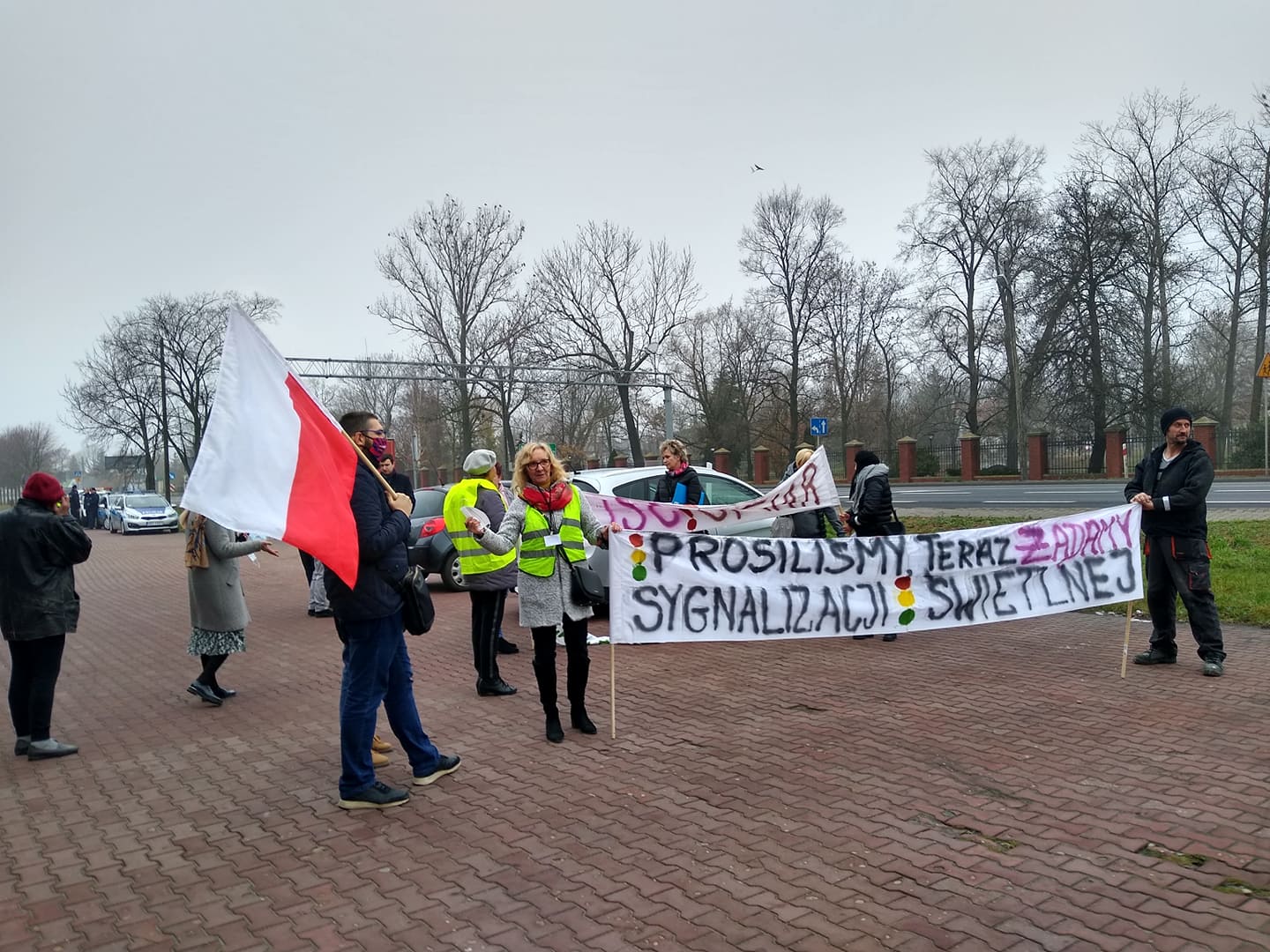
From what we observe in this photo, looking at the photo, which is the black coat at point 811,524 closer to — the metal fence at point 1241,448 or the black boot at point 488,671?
the black boot at point 488,671

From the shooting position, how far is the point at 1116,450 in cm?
3706

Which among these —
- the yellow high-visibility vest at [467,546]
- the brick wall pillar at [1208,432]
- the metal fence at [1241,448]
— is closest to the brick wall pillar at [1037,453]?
the brick wall pillar at [1208,432]

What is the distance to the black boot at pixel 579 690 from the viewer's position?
5.89 meters

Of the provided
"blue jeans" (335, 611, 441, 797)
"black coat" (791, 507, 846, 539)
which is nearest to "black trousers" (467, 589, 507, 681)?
"blue jeans" (335, 611, 441, 797)

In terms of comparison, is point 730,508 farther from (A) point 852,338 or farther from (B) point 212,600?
(A) point 852,338

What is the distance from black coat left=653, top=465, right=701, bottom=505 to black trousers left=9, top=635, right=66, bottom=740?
17.9 ft

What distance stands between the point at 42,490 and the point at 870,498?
6961 millimetres

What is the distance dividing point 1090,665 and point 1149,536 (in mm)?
1160

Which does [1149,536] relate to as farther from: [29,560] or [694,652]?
[29,560]

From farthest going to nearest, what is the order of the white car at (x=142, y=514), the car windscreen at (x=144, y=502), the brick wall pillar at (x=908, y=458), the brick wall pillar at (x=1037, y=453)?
the brick wall pillar at (x=908, y=458), the brick wall pillar at (x=1037, y=453), the car windscreen at (x=144, y=502), the white car at (x=142, y=514)

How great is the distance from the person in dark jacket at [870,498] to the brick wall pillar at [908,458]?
3752 centimetres

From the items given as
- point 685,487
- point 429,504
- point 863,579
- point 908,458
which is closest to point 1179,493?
point 863,579

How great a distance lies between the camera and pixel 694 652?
8.65m

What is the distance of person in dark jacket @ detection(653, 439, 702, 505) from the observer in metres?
9.34
